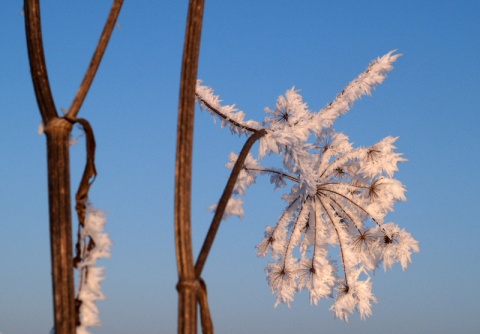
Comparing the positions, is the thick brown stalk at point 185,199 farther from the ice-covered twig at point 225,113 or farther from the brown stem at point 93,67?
Answer: the ice-covered twig at point 225,113

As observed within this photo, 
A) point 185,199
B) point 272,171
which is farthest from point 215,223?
point 272,171

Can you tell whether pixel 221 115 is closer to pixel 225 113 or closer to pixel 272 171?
pixel 225 113

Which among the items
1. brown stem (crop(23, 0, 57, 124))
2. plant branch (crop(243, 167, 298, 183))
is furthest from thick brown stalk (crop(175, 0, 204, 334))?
plant branch (crop(243, 167, 298, 183))

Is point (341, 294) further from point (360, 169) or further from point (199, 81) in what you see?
point (199, 81)

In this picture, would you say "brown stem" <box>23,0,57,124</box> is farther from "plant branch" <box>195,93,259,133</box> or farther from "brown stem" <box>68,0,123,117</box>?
"plant branch" <box>195,93,259,133</box>

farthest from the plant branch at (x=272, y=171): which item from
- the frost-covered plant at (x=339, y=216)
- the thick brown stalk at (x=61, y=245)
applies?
the thick brown stalk at (x=61, y=245)

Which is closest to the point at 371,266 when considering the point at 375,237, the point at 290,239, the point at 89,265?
the point at 375,237
